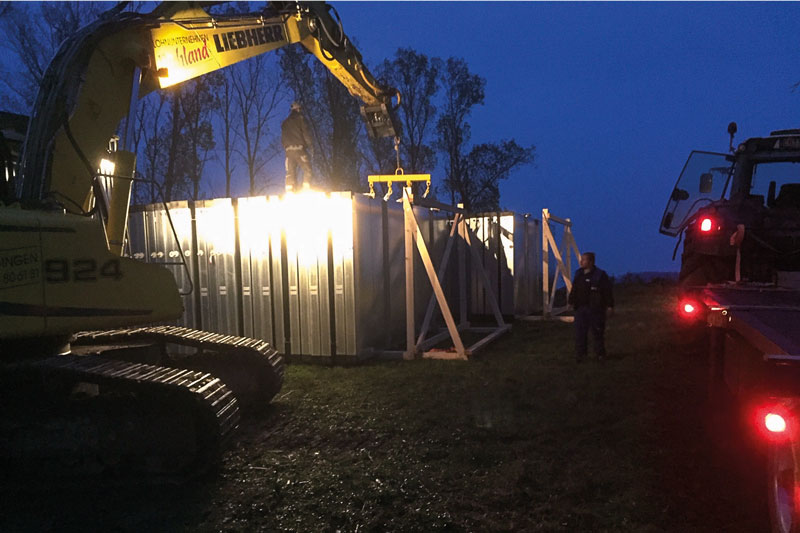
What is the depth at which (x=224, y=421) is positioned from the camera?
4.50 meters

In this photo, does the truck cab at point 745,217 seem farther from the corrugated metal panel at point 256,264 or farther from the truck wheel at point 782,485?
the corrugated metal panel at point 256,264

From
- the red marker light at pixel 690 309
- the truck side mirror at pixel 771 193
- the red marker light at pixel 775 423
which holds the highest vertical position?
the truck side mirror at pixel 771 193

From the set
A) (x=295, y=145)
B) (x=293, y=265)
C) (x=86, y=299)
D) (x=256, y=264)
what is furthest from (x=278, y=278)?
(x=86, y=299)

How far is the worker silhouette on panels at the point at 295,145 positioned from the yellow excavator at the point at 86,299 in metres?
3.99

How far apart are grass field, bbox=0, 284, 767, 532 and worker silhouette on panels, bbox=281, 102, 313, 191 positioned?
421 centimetres

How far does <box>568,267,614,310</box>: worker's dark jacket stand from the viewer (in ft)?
27.2

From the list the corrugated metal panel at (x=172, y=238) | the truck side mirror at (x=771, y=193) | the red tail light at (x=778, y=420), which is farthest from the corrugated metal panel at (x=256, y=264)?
the red tail light at (x=778, y=420)

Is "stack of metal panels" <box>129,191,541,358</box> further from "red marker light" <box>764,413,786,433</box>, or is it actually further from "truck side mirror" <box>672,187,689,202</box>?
"red marker light" <box>764,413,786,433</box>

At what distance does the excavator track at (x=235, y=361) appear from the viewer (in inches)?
A: 248

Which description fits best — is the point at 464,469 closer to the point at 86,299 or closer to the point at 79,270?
the point at 86,299

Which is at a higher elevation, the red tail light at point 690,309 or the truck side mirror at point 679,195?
the truck side mirror at point 679,195

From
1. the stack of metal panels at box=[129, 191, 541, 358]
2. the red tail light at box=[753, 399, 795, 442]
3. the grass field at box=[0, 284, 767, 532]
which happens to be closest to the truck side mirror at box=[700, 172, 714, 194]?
the grass field at box=[0, 284, 767, 532]

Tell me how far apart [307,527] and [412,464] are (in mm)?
1227

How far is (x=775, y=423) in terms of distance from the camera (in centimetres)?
237
